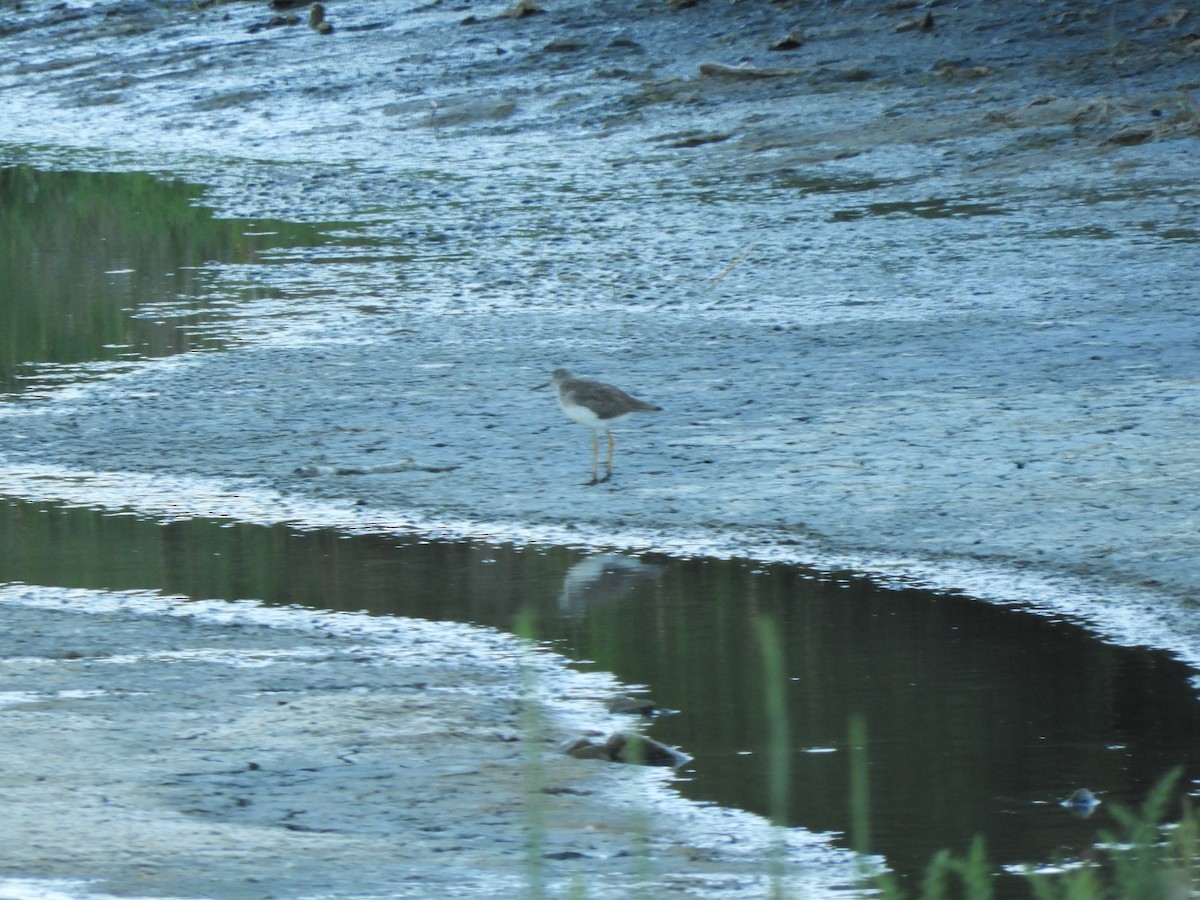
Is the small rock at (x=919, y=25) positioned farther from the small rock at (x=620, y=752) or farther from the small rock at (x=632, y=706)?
the small rock at (x=620, y=752)

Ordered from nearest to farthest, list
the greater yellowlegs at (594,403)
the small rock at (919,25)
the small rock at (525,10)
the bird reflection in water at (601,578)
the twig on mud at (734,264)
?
1. the bird reflection in water at (601,578)
2. the greater yellowlegs at (594,403)
3. the twig on mud at (734,264)
4. the small rock at (919,25)
5. the small rock at (525,10)

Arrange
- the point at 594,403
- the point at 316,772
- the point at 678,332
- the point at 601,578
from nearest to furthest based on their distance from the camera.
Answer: the point at 316,772 < the point at 601,578 < the point at 594,403 < the point at 678,332

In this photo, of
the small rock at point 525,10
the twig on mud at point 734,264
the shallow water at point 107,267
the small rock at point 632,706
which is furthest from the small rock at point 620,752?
the small rock at point 525,10

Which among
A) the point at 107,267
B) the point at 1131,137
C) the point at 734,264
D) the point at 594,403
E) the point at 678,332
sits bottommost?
the point at 594,403

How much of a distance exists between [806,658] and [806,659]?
1 cm

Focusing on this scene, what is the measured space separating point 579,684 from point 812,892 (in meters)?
1.68

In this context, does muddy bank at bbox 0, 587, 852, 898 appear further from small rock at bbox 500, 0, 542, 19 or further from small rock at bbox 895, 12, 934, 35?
small rock at bbox 500, 0, 542, 19

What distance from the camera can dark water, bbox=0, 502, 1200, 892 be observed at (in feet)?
17.2

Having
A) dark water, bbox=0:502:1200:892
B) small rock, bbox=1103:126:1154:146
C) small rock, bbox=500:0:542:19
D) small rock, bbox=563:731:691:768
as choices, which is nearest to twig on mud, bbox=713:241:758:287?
small rock, bbox=1103:126:1154:146

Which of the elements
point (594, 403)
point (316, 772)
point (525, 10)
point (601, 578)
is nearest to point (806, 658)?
point (601, 578)

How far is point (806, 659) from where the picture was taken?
6.36 metres

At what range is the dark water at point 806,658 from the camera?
207 inches

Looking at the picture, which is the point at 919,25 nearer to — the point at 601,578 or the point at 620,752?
the point at 601,578

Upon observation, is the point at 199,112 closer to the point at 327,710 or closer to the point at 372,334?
the point at 372,334
